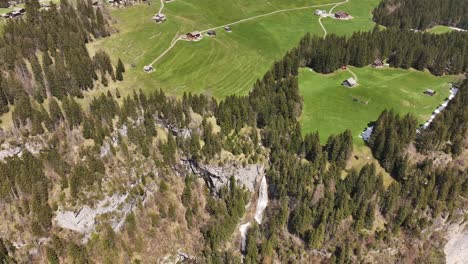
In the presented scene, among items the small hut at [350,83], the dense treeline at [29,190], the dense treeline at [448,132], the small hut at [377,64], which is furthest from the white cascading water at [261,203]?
the small hut at [377,64]

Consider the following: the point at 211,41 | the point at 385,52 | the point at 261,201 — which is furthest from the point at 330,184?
the point at 211,41

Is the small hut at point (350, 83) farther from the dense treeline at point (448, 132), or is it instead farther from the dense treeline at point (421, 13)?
the dense treeline at point (421, 13)

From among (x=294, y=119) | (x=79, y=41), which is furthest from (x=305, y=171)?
(x=79, y=41)

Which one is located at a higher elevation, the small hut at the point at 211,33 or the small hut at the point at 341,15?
the small hut at the point at 211,33

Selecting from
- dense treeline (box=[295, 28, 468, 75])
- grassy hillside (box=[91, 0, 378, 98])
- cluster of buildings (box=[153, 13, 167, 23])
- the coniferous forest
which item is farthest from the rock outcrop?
cluster of buildings (box=[153, 13, 167, 23])

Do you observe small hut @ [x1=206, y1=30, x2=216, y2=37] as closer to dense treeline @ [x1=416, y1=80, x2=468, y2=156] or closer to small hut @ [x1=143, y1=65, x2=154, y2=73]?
small hut @ [x1=143, y1=65, x2=154, y2=73]

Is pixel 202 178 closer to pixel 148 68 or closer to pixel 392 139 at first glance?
pixel 148 68

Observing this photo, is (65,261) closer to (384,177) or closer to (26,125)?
(26,125)
